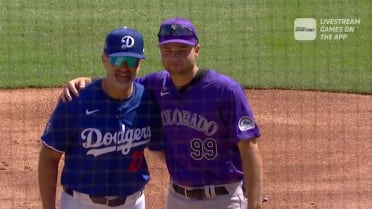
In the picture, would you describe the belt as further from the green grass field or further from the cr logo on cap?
the green grass field

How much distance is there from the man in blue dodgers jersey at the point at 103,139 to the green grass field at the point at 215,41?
20.6 feet

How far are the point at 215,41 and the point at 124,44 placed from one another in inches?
334

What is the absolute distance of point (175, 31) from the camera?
380cm

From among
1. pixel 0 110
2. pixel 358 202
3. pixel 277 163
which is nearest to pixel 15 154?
pixel 0 110

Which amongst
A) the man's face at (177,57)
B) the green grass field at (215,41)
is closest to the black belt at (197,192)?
the man's face at (177,57)

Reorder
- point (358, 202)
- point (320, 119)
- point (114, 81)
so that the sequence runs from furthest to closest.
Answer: point (320, 119), point (358, 202), point (114, 81)

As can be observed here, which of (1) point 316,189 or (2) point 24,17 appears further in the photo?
(2) point 24,17

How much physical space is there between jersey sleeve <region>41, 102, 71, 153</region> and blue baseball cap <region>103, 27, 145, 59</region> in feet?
1.00

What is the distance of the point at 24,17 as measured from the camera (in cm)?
1301

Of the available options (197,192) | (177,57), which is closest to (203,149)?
(197,192)

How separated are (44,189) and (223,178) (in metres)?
0.77

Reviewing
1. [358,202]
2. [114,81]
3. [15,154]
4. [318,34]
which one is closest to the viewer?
[114,81]

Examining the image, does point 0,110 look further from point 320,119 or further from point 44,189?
point 44,189

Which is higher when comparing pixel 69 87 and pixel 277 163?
pixel 69 87
